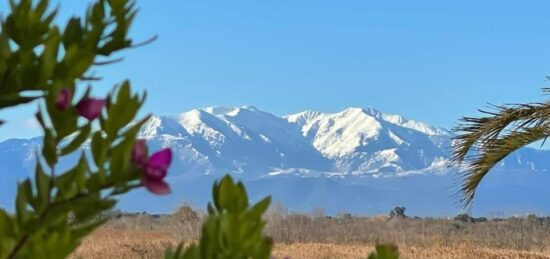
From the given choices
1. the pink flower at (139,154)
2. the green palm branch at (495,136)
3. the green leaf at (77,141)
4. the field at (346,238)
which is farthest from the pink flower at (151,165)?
the green palm branch at (495,136)

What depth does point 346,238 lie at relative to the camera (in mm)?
21594

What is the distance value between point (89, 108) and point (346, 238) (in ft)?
66.3

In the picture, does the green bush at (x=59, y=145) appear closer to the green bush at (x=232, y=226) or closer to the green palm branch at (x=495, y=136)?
the green bush at (x=232, y=226)

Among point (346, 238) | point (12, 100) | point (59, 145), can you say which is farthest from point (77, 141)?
point (346, 238)

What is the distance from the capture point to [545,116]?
1093 cm

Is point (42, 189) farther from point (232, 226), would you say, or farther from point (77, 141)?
point (232, 226)

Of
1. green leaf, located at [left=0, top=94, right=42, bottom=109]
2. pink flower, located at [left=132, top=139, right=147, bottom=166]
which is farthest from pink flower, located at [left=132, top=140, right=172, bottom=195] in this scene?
green leaf, located at [left=0, top=94, right=42, bottom=109]

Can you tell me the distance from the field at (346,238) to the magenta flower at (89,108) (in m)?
0.84

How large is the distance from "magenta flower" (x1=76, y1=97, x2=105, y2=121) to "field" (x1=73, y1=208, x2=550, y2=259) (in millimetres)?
835

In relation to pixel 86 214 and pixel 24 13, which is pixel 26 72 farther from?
pixel 86 214

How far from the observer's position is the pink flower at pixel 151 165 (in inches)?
61.3

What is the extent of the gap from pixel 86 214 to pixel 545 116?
993 centimetres

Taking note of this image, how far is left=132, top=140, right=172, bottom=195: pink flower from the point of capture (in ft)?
5.11

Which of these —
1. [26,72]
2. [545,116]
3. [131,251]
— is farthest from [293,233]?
[26,72]
